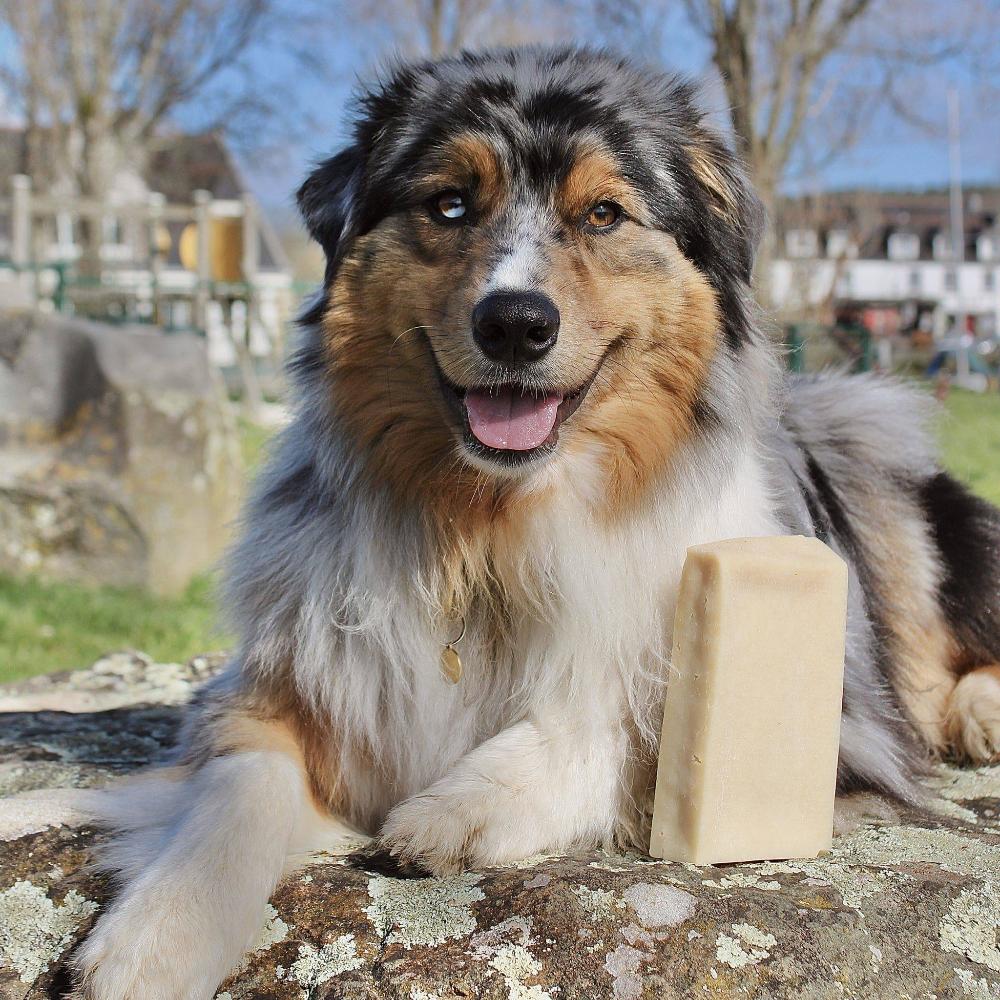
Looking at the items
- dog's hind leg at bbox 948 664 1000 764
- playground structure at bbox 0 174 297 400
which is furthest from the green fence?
dog's hind leg at bbox 948 664 1000 764

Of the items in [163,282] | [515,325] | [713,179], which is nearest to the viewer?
[515,325]

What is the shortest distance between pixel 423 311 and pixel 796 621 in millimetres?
1172

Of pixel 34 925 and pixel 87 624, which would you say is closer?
pixel 34 925

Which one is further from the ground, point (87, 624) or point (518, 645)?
point (518, 645)

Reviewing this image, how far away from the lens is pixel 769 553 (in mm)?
2529

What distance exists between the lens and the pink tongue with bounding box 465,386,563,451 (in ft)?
8.88

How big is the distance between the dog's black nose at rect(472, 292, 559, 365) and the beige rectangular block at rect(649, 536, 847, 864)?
1.98 feet

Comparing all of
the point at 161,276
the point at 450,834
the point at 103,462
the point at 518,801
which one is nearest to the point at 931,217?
the point at 161,276

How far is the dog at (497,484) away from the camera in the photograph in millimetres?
2639

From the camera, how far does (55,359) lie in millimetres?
7789

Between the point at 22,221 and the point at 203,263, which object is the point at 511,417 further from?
the point at 22,221

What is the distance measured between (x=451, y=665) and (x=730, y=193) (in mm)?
1496

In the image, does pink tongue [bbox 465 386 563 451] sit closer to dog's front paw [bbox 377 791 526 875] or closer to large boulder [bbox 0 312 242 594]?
dog's front paw [bbox 377 791 526 875]

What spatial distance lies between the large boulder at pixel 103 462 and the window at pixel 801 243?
72.7ft
